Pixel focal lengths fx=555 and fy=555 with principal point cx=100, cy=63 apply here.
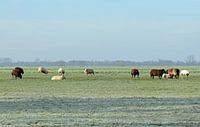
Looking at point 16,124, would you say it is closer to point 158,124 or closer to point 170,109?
point 158,124

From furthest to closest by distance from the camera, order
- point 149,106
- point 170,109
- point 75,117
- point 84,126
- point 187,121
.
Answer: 1. point 149,106
2. point 170,109
3. point 75,117
4. point 187,121
5. point 84,126

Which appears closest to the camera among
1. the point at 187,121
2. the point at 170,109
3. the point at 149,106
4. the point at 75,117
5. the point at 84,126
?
the point at 84,126

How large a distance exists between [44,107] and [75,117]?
199 inches

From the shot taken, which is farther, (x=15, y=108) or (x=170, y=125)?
(x=15, y=108)

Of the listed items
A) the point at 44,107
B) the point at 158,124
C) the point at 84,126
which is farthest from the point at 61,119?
the point at 44,107

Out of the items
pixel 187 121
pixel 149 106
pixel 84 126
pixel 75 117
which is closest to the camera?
pixel 84 126

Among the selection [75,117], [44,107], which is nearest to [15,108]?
[44,107]

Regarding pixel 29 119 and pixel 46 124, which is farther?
pixel 29 119

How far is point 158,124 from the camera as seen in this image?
18281 millimetres

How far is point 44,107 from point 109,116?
210 inches

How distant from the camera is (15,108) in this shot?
2544 cm

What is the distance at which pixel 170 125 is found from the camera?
1802 centimetres

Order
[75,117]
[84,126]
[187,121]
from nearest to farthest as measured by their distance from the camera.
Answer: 1. [84,126]
2. [187,121]
3. [75,117]

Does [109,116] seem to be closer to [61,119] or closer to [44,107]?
[61,119]
